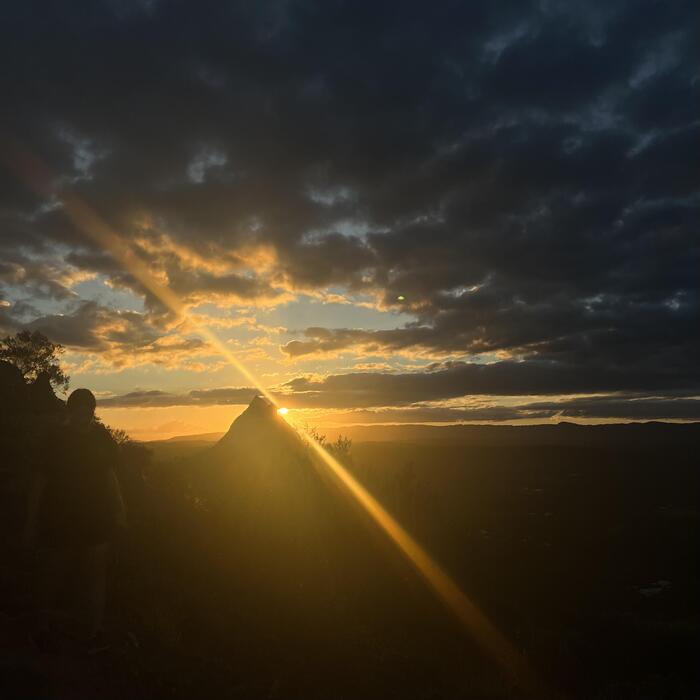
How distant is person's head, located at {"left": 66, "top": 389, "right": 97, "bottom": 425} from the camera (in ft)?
20.1

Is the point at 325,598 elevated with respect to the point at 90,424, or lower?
lower

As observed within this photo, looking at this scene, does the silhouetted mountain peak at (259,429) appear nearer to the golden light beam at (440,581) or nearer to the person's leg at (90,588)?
the golden light beam at (440,581)

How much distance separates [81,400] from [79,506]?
43.7 inches

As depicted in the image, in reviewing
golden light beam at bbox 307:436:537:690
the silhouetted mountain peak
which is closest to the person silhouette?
golden light beam at bbox 307:436:537:690

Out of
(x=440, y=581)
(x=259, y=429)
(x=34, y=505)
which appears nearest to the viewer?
(x=34, y=505)

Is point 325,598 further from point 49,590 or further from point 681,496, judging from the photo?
point 681,496

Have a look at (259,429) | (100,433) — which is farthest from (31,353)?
(100,433)

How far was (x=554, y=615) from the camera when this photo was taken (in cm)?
2234

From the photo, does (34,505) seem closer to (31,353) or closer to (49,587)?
(49,587)

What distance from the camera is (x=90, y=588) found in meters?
6.37

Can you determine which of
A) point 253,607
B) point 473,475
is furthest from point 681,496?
point 253,607

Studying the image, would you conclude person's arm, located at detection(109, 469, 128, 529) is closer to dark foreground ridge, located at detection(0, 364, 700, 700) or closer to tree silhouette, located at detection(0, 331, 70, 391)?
dark foreground ridge, located at detection(0, 364, 700, 700)

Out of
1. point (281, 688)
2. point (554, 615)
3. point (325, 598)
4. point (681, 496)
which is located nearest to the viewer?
point (281, 688)

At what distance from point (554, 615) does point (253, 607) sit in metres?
15.6
